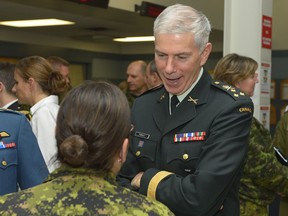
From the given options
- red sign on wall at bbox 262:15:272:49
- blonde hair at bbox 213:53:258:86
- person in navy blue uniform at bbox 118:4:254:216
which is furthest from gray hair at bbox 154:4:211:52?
red sign on wall at bbox 262:15:272:49

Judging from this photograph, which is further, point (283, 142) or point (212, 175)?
point (283, 142)

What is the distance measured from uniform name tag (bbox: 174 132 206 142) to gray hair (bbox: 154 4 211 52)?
0.32 metres

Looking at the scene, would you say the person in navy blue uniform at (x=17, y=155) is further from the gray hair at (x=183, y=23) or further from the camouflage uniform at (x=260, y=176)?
the camouflage uniform at (x=260, y=176)

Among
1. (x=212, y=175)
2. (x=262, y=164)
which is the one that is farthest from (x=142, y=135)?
(x=262, y=164)

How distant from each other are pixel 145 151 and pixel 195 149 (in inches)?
9.0

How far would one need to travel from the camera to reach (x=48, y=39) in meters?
10.0

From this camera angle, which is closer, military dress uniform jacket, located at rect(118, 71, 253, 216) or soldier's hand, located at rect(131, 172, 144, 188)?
military dress uniform jacket, located at rect(118, 71, 253, 216)

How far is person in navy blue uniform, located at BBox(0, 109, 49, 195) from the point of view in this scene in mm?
2441

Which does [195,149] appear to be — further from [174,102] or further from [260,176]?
[260,176]

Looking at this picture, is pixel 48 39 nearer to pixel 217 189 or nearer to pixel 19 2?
pixel 19 2

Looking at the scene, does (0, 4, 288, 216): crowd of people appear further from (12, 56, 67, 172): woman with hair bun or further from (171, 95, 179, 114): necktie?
(12, 56, 67, 172): woman with hair bun

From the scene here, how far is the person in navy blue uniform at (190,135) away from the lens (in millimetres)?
1891

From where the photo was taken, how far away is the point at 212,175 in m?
1.88

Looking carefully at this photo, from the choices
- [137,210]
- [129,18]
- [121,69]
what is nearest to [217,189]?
[137,210]
